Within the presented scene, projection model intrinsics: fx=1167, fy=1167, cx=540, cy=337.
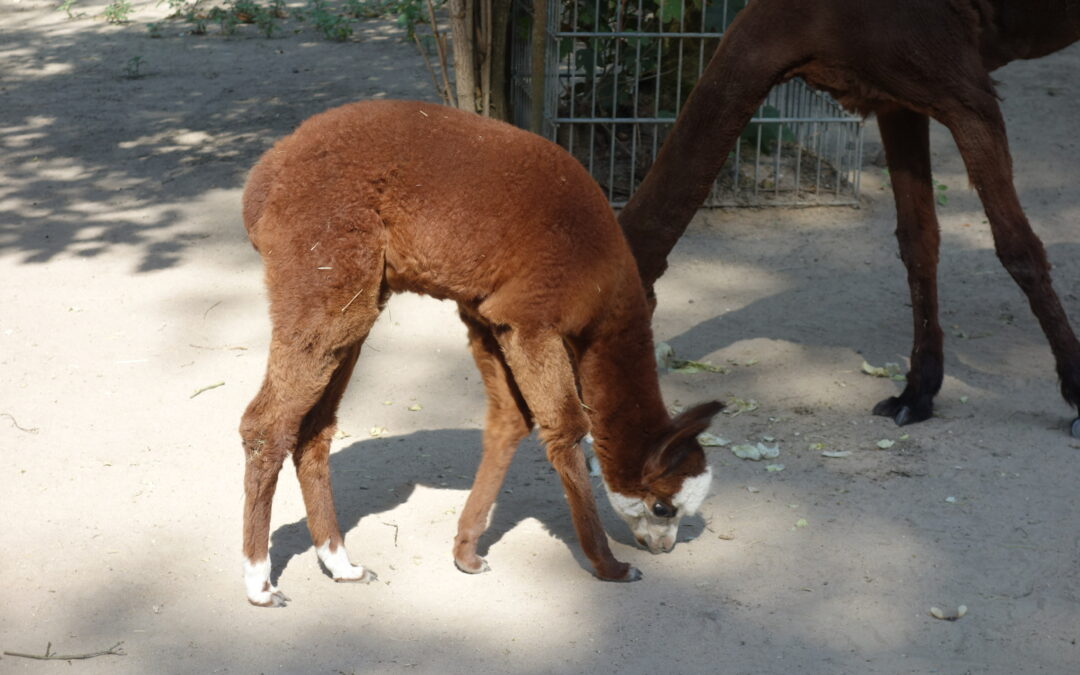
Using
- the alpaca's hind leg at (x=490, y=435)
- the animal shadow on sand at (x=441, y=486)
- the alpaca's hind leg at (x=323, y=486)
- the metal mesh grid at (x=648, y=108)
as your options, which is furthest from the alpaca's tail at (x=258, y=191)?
the metal mesh grid at (x=648, y=108)

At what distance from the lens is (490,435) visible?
4141 mm

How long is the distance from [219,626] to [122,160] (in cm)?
565

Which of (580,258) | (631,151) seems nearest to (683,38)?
(631,151)

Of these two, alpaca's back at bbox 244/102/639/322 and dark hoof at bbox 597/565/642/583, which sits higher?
alpaca's back at bbox 244/102/639/322

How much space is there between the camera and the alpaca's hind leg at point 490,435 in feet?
13.3

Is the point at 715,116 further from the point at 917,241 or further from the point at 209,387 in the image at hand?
the point at 209,387

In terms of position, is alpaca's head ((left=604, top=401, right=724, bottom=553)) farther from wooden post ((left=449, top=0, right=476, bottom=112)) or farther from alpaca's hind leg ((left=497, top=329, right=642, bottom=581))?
wooden post ((left=449, top=0, right=476, bottom=112))

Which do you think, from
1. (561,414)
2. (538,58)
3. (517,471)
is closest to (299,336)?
(561,414)

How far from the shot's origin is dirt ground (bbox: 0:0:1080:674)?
12.2 ft

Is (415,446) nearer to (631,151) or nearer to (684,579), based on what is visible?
(684,579)

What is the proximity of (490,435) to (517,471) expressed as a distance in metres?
0.81

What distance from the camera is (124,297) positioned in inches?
254

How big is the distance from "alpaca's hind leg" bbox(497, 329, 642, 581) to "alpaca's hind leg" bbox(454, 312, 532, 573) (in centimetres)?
25

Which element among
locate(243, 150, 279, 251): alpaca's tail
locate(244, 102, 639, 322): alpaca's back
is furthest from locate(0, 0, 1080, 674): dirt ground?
locate(243, 150, 279, 251): alpaca's tail
